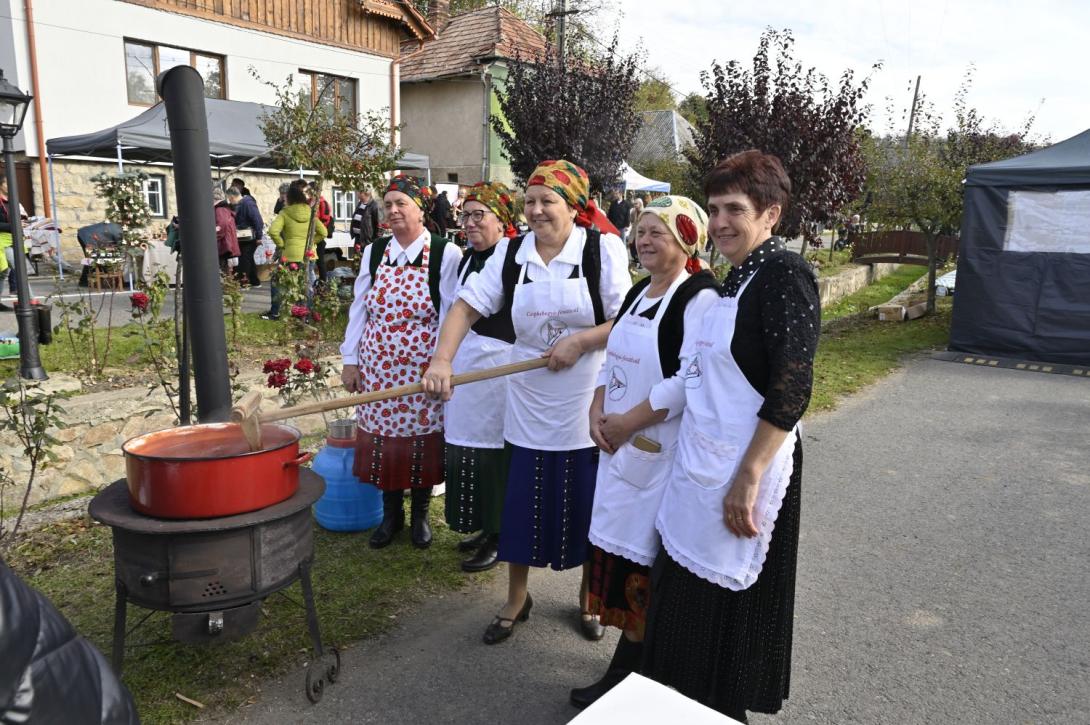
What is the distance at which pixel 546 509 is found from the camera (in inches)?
125

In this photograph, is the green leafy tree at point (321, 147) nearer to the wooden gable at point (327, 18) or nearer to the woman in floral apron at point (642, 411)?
the woman in floral apron at point (642, 411)

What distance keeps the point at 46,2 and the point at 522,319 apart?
15.9 metres

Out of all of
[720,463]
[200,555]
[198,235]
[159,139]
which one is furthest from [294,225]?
[720,463]

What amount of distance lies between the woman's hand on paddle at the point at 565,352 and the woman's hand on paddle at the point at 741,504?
1056mm

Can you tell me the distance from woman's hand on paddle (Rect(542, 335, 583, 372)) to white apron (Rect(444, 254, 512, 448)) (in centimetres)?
48

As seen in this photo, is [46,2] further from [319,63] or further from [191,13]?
[319,63]

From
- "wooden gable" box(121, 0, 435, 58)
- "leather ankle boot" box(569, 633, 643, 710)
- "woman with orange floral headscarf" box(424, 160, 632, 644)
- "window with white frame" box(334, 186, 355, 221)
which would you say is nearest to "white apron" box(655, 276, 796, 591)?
"leather ankle boot" box(569, 633, 643, 710)

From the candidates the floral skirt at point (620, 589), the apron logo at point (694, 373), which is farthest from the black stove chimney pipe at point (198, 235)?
the apron logo at point (694, 373)

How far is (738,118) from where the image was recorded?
9.97 m

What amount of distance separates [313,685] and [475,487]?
3.82 ft

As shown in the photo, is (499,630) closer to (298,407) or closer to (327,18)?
(298,407)

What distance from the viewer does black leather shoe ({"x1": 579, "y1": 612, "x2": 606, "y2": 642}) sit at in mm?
3303

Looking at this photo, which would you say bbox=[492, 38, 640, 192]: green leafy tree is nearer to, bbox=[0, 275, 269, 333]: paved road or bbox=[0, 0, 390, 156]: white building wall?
bbox=[0, 275, 269, 333]: paved road

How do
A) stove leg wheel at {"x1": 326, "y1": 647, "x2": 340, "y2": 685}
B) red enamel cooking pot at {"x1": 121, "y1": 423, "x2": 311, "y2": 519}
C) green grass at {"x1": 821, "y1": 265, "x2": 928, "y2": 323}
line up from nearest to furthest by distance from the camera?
red enamel cooking pot at {"x1": 121, "y1": 423, "x2": 311, "y2": 519} < stove leg wheel at {"x1": 326, "y1": 647, "x2": 340, "y2": 685} < green grass at {"x1": 821, "y1": 265, "x2": 928, "y2": 323}
